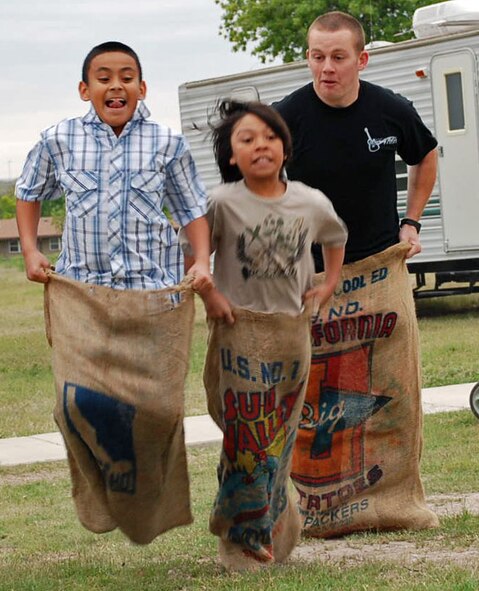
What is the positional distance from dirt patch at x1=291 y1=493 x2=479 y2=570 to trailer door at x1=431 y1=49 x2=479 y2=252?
398 inches

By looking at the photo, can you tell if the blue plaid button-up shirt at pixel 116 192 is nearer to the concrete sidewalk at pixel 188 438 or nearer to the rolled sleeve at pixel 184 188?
the rolled sleeve at pixel 184 188

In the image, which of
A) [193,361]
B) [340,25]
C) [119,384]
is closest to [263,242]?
[119,384]

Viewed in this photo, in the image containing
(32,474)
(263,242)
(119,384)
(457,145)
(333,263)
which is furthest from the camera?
(457,145)

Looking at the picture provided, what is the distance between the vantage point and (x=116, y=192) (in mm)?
4652

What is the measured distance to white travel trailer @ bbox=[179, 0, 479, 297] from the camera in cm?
1584

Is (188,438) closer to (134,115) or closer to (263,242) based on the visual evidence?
(263,242)

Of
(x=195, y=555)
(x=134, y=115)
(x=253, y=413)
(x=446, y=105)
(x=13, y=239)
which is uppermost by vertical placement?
(x=446, y=105)

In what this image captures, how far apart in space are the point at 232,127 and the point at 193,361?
9547 millimetres

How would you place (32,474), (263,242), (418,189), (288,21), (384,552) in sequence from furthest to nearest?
(288,21)
(32,474)
(418,189)
(384,552)
(263,242)

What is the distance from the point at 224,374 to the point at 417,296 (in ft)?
41.5

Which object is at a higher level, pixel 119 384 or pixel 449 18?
pixel 449 18

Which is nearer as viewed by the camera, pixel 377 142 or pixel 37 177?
pixel 37 177

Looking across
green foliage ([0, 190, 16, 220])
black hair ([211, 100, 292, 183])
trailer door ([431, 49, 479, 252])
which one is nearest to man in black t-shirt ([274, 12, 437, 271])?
black hair ([211, 100, 292, 183])

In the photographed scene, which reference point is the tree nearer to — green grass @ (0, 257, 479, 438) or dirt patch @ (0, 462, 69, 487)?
green grass @ (0, 257, 479, 438)
